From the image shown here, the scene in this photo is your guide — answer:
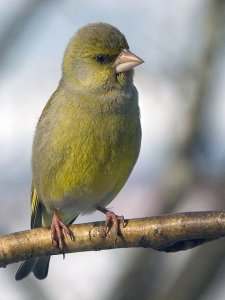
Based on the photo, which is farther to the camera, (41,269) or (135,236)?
(41,269)

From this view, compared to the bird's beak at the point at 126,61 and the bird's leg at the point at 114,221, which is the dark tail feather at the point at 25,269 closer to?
the bird's leg at the point at 114,221

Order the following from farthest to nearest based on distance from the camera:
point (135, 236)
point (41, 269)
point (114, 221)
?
point (41, 269)
point (114, 221)
point (135, 236)

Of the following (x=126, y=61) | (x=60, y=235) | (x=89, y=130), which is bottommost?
(x=60, y=235)

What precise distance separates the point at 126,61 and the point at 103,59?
0.27 m

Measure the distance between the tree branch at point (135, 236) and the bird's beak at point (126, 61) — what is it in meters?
1.36

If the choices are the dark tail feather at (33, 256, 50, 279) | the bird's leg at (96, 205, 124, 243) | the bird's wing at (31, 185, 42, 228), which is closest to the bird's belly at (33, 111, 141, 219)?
the bird's leg at (96, 205, 124, 243)

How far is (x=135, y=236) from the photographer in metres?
6.27

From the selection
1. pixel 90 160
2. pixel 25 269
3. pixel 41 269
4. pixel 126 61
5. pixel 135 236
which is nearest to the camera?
pixel 135 236

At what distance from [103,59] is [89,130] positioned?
64cm

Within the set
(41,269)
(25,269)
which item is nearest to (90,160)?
(25,269)

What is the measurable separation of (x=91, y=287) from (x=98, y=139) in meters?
3.65

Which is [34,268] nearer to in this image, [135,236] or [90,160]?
[90,160]

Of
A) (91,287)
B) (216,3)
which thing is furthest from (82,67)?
(91,287)

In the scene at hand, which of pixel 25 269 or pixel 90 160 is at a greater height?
pixel 90 160
